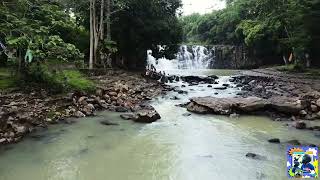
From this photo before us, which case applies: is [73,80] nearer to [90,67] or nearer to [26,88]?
[26,88]

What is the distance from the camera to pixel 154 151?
454 inches

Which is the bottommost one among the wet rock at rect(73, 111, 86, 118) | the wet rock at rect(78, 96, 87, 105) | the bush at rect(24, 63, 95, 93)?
the wet rock at rect(73, 111, 86, 118)

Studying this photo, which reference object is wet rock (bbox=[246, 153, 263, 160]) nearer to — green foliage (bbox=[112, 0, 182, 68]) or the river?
the river

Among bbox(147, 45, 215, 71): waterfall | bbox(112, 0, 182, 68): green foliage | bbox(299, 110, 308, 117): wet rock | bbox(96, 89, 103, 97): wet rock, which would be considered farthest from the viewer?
bbox(147, 45, 215, 71): waterfall

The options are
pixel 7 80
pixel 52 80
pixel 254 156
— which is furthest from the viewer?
pixel 52 80

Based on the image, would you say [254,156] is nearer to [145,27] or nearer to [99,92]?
[99,92]

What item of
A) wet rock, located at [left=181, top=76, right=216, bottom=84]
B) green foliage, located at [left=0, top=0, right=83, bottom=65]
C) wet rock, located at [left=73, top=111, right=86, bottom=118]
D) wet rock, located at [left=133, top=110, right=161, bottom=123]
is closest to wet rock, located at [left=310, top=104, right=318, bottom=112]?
wet rock, located at [left=133, top=110, right=161, bottom=123]

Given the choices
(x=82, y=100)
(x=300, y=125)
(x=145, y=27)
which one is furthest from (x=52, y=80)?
(x=145, y=27)

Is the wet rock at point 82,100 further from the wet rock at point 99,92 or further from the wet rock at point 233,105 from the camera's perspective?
the wet rock at point 233,105

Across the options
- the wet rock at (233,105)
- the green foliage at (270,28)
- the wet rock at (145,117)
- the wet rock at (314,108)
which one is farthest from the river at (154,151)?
the green foliage at (270,28)

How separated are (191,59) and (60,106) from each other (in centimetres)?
3868

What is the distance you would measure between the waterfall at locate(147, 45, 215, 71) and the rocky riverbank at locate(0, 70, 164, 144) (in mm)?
27782

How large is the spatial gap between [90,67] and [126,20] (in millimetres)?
7580

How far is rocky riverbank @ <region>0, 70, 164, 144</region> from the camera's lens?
42.7ft
